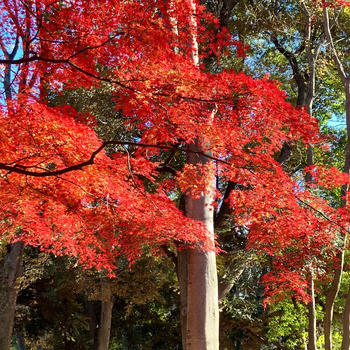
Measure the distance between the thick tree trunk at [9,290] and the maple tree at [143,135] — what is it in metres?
2.52

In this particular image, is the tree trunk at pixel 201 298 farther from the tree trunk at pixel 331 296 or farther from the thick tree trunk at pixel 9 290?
the thick tree trunk at pixel 9 290

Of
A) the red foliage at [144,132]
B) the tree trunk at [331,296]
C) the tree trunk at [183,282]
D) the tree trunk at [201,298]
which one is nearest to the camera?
the red foliage at [144,132]

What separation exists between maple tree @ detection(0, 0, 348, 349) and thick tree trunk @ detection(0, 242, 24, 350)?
8.26 feet

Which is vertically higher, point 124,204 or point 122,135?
point 122,135

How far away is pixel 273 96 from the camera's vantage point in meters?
7.04

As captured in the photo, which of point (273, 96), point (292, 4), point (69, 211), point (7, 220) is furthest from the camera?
point (292, 4)

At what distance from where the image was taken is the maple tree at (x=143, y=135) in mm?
6500

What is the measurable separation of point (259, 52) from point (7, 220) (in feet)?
29.4

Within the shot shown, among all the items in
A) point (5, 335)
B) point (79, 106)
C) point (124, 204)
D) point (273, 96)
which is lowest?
point (5, 335)

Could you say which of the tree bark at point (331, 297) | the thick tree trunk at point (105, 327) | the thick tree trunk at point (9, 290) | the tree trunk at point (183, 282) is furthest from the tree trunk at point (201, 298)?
the thick tree trunk at point (105, 327)

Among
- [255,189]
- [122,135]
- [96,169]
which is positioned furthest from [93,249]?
[255,189]

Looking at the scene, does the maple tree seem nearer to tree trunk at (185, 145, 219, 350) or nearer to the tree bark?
tree trunk at (185, 145, 219, 350)

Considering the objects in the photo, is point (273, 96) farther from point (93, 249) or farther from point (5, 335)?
point (5, 335)

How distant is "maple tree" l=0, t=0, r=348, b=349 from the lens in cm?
650
